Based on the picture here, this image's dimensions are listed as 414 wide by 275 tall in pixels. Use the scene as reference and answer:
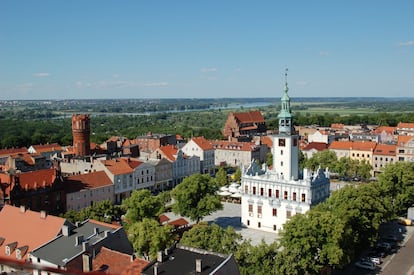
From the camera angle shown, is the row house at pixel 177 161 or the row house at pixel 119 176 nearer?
the row house at pixel 119 176

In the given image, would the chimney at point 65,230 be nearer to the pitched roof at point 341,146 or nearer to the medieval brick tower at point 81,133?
the medieval brick tower at point 81,133

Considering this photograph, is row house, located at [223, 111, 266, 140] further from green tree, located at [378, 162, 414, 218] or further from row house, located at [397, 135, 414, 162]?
green tree, located at [378, 162, 414, 218]

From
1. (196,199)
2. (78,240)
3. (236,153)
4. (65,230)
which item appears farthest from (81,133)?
(78,240)

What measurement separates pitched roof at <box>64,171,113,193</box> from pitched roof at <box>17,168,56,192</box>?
2055 millimetres

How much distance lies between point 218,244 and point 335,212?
11.4m

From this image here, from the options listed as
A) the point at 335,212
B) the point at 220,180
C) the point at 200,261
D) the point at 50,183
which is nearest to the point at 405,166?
the point at 335,212

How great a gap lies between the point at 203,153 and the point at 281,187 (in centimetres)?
3284

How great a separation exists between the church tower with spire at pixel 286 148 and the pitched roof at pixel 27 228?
75.9 feet

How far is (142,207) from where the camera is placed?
1437 inches

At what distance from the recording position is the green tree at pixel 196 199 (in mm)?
41031

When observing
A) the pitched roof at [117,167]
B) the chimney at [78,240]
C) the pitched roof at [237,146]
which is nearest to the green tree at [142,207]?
the chimney at [78,240]

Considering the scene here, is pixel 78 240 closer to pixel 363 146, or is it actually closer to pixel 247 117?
pixel 363 146

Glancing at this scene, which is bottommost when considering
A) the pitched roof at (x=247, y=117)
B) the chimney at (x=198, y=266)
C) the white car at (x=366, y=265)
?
the white car at (x=366, y=265)

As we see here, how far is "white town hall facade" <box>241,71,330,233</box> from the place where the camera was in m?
42.1
